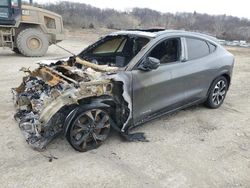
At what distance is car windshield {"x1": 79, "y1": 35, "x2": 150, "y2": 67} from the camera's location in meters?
5.23

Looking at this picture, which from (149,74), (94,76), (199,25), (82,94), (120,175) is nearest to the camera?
(120,175)

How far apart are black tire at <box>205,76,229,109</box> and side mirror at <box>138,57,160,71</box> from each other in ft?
6.06

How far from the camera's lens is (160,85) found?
184 inches

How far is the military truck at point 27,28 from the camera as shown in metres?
11.4

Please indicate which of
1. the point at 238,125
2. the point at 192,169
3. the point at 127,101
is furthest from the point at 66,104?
the point at 238,125

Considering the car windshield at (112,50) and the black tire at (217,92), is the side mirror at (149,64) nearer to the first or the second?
the car windshield at (112,50)

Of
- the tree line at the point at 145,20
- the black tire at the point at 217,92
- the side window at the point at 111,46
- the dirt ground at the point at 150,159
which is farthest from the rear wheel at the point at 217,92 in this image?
the tree line at the point at 145,20

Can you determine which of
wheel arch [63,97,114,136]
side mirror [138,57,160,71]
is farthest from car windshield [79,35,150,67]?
wheel arch [63,97,114,136]

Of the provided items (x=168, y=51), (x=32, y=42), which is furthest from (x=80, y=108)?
(x=32, y=42)

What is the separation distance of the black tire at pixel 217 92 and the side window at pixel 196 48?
0.63 m

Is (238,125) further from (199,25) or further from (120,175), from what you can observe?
(199,25)

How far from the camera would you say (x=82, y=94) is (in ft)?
13.0

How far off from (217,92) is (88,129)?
3.05m

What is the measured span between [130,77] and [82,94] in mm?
763
